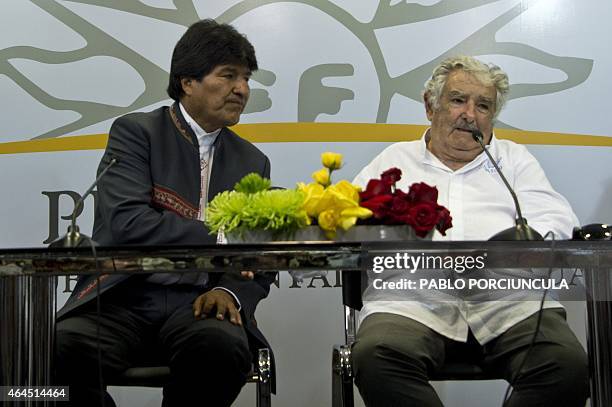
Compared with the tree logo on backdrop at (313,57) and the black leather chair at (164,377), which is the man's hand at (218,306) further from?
the tree logo on backdrop at (313,57)

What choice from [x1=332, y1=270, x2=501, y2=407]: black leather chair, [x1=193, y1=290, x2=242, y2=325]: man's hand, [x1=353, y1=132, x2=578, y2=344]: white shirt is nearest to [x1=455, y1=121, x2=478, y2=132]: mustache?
[x1=353, y1=132, x2=578, y2=344]: white shirt

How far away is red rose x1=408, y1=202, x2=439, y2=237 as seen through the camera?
76.0 inches

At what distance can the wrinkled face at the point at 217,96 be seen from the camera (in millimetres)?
2904

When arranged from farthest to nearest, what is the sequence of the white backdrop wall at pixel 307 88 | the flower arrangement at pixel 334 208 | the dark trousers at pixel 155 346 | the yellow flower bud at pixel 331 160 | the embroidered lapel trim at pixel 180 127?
1. the white backdrop wall at pixel 307 88
2. the embroidered lapel trim at pixel 180 127
3. the dark trousers at pixel 155 346
4. the yellow flower bud at pixel 331 160
5. the flower arrangement at pixel 334 208

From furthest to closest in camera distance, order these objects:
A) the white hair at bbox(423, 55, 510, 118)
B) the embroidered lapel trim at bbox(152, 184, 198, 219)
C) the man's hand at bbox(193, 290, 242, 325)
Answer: the white hair at bbox(423, 55, 510, 118) → the embroidered lapel trim at bbox(152, 184, 198, 219) → the man's hand at bbox(193, 290, 242, 325)

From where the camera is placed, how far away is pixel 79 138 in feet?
11.7

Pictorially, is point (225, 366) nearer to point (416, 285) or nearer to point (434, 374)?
point (434, 374)

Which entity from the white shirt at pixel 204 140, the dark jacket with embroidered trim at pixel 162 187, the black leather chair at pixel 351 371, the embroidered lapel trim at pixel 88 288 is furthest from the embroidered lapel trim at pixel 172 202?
the black leather chair at pixel 351 371

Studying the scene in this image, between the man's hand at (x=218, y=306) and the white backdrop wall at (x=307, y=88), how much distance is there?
3.34 feet

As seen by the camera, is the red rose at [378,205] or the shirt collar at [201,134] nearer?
the red rose at [378,205]

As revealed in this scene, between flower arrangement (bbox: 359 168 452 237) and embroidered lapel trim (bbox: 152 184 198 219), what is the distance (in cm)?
82

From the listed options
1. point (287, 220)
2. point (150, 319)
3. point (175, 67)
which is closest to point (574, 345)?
point (287, 220)

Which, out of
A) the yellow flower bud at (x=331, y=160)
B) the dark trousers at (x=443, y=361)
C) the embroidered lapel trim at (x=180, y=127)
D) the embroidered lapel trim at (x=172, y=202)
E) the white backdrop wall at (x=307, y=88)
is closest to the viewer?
the yellow flower bud at (x=331, y=160)

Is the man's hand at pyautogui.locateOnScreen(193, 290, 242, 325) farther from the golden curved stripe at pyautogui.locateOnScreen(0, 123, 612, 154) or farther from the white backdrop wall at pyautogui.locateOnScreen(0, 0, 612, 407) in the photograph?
the golden curved stripe at pyautogui.locateOnScreen(0, 123, 612, 154)
